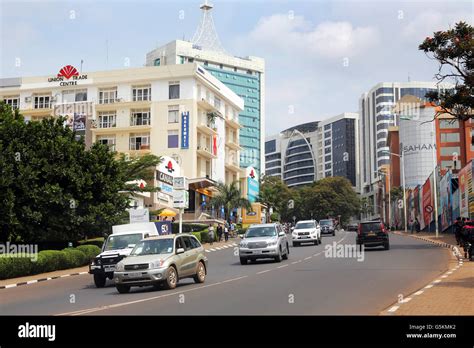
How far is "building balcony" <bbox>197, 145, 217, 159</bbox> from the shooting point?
76.3 metres

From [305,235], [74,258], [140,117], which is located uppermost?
[140,117]

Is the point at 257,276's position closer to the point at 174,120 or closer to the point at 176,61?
the point at 174,120

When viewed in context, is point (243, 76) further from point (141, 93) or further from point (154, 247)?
point (154, 247)

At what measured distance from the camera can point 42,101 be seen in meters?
82.6

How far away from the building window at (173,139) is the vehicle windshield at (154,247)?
57.3 meters

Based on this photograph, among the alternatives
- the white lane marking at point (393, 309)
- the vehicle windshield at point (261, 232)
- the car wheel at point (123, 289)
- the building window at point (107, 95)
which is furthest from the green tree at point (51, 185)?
the building window at point (107, 95)

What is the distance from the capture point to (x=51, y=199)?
31.9 meters

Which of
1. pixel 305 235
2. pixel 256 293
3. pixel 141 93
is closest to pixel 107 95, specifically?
pixel 141 93

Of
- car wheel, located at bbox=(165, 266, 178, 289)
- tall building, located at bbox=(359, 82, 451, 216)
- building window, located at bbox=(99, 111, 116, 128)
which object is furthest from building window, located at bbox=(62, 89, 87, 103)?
tall building, located at bbox=(359, 82, 451, 216)

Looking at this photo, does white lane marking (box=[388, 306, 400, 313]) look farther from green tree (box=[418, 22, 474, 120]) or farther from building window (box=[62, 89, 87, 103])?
building window (box=[62, 89, 87, 103])

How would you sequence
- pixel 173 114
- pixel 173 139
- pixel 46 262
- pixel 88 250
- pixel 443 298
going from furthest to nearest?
pixel 173 114
pixel 173 139
pixel 88 250
pixel 46 262
pixel 443 298

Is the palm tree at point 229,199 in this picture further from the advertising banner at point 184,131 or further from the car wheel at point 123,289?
the car wheel at point 123,289

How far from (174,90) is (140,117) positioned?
5.74m
